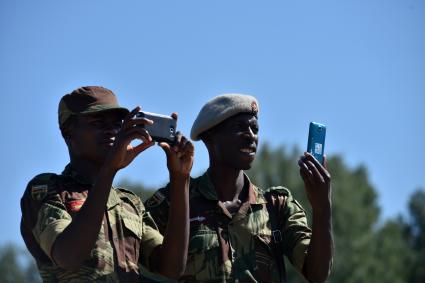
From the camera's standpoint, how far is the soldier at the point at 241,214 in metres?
9.06

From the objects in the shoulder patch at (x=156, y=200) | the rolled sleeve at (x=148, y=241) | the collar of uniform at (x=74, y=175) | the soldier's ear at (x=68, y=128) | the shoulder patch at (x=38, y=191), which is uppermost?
the soldier's ear at (x=68, y=128)

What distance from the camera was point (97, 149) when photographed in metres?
8.62

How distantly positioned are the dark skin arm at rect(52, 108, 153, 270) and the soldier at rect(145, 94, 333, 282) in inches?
53.9

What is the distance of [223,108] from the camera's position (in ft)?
31.8

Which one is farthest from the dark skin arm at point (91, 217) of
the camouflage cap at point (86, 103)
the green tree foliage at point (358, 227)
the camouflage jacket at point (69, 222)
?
the green tree foliage at point (358, 227)

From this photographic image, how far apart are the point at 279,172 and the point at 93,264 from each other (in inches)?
1841

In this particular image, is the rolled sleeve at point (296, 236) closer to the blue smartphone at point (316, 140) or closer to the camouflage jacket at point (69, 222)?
the blue smartphone at point (316, 140)

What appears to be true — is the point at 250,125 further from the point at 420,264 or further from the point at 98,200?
the point at 420,264

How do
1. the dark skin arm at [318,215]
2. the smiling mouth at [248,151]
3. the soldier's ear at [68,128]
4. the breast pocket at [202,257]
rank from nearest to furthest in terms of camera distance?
the soldier's ear at [68,128], the dark skin arm at [318,215], the breast pocket at [202,257], the smiling mouth at [248,151]

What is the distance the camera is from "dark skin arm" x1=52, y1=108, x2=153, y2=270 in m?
7.83

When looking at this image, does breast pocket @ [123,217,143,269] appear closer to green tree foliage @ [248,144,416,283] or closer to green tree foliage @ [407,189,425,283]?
green tree foliage @ [248,144,416,283]

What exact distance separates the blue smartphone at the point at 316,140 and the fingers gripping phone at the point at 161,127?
137 centimetres

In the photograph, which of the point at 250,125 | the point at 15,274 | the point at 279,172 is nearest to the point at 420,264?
the point at 279,172

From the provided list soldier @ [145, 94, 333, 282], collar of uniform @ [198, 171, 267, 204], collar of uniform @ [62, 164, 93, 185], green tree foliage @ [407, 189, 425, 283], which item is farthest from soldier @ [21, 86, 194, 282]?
green tree foliage @ [407, 189, 425, 283]
